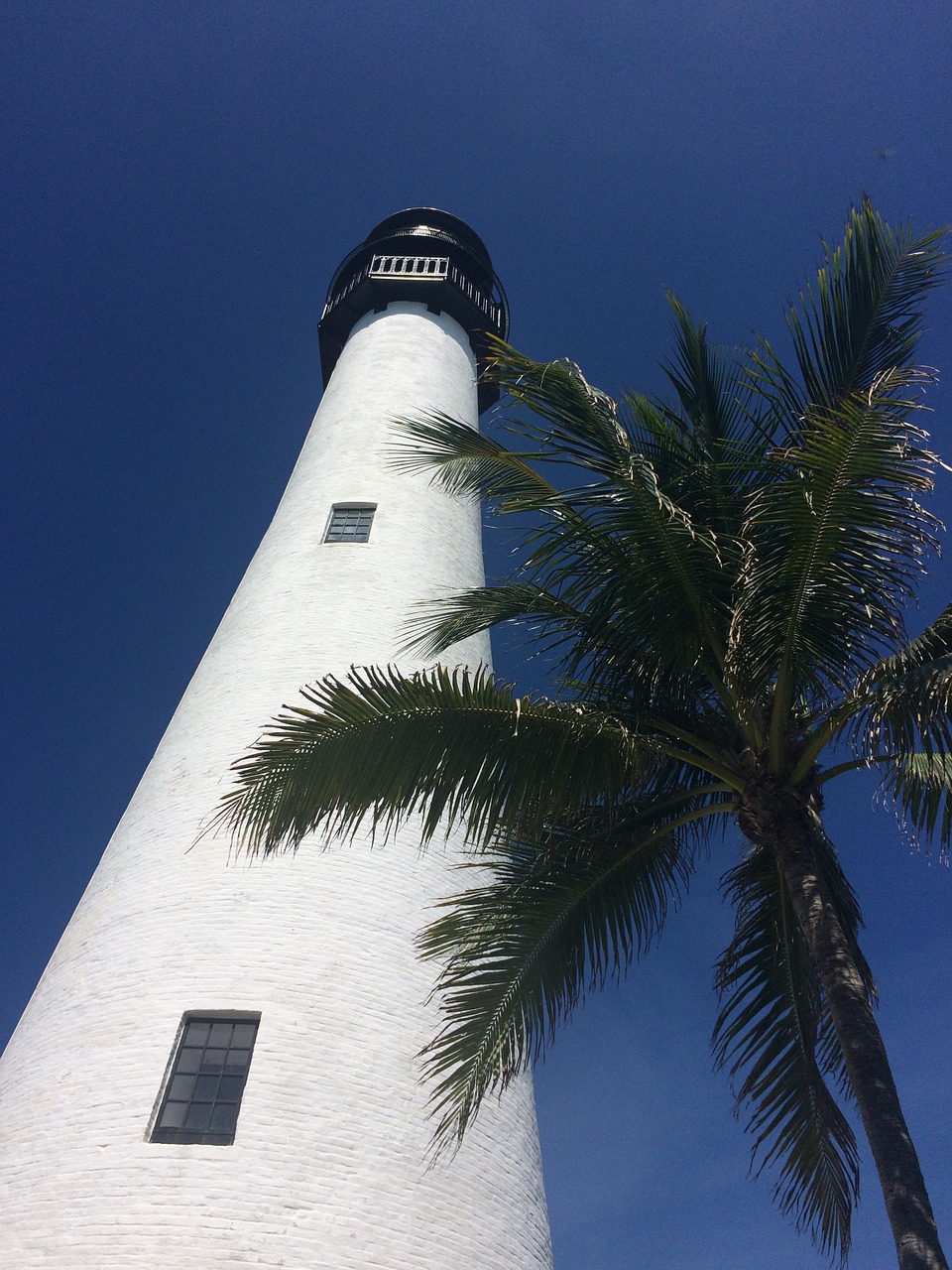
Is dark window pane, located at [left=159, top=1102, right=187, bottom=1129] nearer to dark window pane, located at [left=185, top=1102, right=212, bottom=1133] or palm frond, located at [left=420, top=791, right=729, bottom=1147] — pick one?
dark window pane, located at [left=185, top=1102, right=212, bottom=1133]

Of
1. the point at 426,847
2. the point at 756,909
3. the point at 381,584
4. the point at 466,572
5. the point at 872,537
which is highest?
the point at 466,572

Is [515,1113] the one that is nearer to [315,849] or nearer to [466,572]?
[315,849]

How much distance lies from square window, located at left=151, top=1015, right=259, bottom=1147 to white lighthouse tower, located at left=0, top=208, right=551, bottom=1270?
0.02m

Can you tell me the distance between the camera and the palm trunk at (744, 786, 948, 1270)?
479cm

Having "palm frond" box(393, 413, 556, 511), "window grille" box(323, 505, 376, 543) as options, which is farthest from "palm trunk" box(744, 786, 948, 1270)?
"window grille" box(323, 505, 376, 543)

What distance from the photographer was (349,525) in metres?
14.5

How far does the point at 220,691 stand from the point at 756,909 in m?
6.72

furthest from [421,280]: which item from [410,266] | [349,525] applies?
[349,525]

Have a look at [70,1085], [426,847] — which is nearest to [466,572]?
[426,847]

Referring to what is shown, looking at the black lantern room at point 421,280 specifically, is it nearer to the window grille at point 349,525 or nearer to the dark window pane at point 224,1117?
the window grille at point 349,525

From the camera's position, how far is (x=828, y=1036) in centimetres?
743

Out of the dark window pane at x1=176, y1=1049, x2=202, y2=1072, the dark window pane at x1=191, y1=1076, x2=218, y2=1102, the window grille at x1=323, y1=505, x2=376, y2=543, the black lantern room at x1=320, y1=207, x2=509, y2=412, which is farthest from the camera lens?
the black lantern room at x1=320, y1=207, x2=509, y2=412

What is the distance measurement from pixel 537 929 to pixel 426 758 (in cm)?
137

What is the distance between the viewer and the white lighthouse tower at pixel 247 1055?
7426 mm
